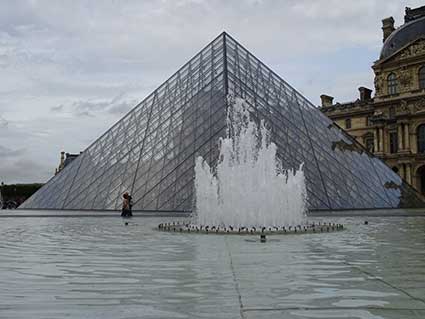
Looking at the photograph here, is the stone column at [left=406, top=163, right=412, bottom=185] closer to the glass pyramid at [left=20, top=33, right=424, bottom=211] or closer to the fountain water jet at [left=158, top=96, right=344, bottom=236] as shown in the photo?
the glass pyramid at [left=20, top=33, right=424, bottom=211]

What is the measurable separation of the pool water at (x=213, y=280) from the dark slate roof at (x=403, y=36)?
51882 mm

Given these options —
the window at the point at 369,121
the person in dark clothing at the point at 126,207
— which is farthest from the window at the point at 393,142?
the person in dark clothing at the point at 126,207

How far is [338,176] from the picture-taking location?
23109 millimetres

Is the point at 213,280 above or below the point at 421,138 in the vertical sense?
below

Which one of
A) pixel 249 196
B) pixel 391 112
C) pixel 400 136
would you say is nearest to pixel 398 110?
pixel 391 112

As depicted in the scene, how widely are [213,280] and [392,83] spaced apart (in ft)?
177

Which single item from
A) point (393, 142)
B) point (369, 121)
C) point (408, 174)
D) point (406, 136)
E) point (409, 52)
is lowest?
point (408, 174)

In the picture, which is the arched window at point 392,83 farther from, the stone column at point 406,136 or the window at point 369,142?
the window at point 369,142

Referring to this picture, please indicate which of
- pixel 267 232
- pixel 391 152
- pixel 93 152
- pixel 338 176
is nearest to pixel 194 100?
pixel 93 152

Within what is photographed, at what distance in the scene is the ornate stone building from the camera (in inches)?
1996

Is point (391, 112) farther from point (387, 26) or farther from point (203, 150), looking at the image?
point (203, 150)

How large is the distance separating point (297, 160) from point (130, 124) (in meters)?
9.57

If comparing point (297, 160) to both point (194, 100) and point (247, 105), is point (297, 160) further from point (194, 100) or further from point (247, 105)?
point (194, 100)

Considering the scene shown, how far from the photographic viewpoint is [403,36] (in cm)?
5525
